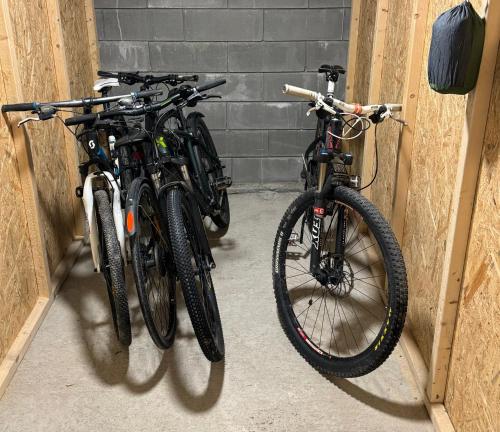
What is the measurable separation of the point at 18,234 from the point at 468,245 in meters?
1.86

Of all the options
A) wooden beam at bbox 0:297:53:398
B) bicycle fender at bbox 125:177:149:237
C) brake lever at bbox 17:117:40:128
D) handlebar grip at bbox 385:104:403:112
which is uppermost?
handlebar grip at bbox 385:104:403:112

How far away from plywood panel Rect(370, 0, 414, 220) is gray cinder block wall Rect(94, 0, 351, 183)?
114 cm

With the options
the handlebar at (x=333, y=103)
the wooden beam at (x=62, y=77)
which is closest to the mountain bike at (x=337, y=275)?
the handlebar at (x=333, y=103)

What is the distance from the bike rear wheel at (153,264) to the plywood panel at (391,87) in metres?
1.14

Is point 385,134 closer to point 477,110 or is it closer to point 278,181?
point 477,110

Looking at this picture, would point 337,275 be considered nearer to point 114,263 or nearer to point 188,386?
point 188,386

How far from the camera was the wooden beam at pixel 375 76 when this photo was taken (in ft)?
9.25

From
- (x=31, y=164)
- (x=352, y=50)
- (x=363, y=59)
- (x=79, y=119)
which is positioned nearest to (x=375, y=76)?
(x=363, y=59)

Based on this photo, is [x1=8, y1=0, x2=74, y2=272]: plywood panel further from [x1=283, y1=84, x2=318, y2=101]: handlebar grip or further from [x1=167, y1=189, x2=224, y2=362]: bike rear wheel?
[x1=283, y1=84, x2=318, y2=101]: handlebar grip

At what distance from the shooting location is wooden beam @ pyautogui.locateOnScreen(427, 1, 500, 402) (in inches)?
56.5

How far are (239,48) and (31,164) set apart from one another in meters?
2.02

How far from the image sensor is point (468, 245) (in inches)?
64.1

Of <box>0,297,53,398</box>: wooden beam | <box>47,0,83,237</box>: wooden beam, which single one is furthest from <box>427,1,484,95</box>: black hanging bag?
<box>47,0,83,237</box>: wooden beam

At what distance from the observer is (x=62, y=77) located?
293 centimetres
